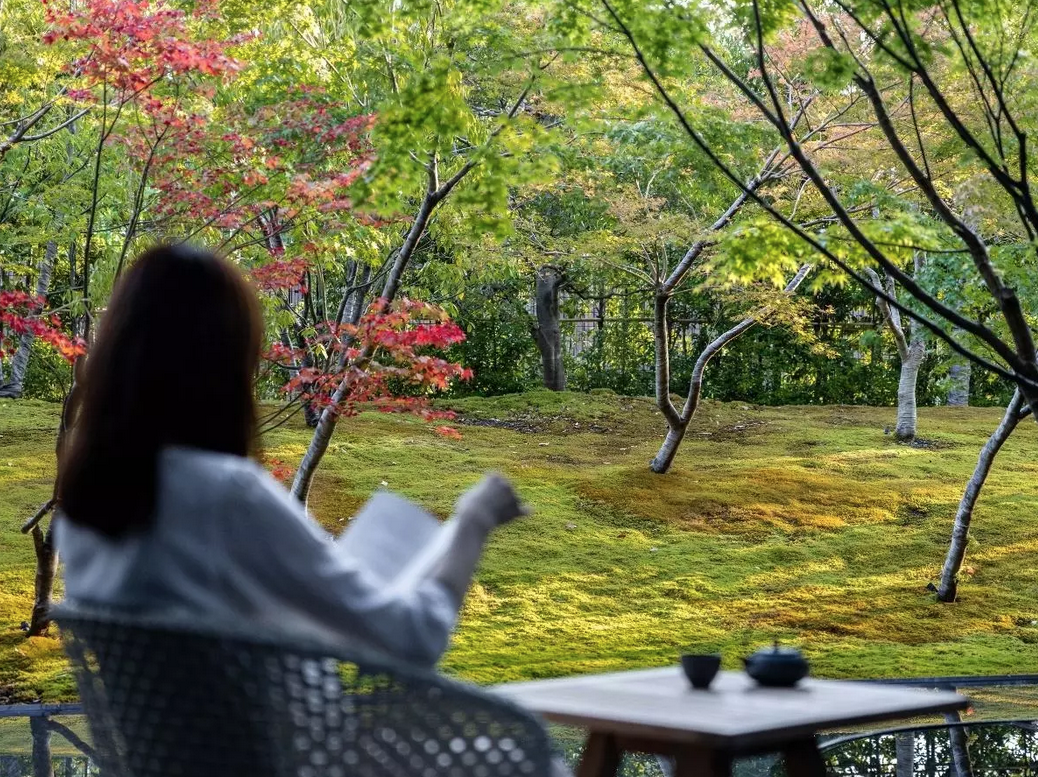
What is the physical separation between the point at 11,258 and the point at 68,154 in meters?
2.63

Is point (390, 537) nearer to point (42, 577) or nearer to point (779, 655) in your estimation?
point (779, 655)

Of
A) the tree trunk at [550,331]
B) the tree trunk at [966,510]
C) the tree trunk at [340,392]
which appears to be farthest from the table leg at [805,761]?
the tree trunk at [550,331]

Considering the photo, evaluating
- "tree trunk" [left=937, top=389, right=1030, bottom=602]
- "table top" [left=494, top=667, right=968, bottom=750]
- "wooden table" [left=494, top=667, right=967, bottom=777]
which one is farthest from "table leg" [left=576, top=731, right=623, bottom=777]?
"tree trunk" [left=937, top=389, right=1030, bottom=602]

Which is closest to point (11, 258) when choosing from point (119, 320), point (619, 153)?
point (619, 153)

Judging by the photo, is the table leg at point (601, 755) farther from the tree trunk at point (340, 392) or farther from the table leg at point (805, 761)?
the tree trunk at point (340, 392)

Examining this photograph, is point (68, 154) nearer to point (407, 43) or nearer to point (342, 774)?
point (407, 43)

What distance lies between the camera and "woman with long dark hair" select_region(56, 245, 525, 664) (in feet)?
5.19

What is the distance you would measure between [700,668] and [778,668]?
151 mm

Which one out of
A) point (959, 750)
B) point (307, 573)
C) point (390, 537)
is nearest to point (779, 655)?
point (390, 537)

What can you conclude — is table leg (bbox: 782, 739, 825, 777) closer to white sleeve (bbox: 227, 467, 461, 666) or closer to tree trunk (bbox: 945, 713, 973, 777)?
white sleeve (bbox: 227, 467, 461, 666)

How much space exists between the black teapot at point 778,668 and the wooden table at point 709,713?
0.02 meters

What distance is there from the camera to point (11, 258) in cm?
1257

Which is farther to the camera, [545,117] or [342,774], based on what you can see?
[545,117]

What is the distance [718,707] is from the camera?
7.67ft
